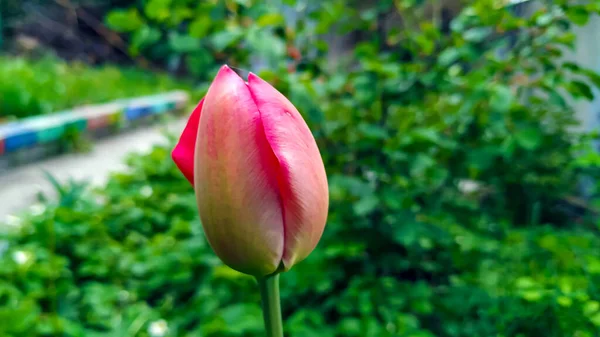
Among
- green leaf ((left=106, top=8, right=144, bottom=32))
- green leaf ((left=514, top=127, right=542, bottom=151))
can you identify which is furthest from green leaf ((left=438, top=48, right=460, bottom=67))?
green leaf ((left=106, top=8, right=144, bottom=32))

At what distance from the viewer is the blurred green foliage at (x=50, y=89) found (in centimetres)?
346

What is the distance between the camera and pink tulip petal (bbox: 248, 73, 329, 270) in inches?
17.4

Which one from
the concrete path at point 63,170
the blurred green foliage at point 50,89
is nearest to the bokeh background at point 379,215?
the concrete path at point 63,170

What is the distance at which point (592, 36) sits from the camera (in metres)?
2.15

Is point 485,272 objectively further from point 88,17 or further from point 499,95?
point 88,17

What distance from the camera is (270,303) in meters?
0.50

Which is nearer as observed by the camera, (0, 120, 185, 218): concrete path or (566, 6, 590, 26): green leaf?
(566, 6, 590, 26): green leaf

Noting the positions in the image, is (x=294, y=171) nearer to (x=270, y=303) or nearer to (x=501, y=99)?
(x=270, y=303)

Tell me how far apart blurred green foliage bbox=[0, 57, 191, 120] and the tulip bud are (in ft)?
11.9

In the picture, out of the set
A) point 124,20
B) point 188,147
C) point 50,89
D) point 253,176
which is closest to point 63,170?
point 50,89

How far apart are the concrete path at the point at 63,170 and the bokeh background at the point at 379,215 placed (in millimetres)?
524

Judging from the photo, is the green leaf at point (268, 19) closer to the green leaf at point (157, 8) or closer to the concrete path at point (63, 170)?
the green leaf at point (157, 8)

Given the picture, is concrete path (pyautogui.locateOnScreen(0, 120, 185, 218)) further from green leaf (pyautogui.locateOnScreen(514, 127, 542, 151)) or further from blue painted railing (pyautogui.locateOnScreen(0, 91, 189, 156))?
green leaf (pyautogui.locateOnScreen(514, 127, 542, 151))

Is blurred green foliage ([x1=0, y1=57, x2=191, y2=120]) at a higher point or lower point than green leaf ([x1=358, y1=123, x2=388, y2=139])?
lower
